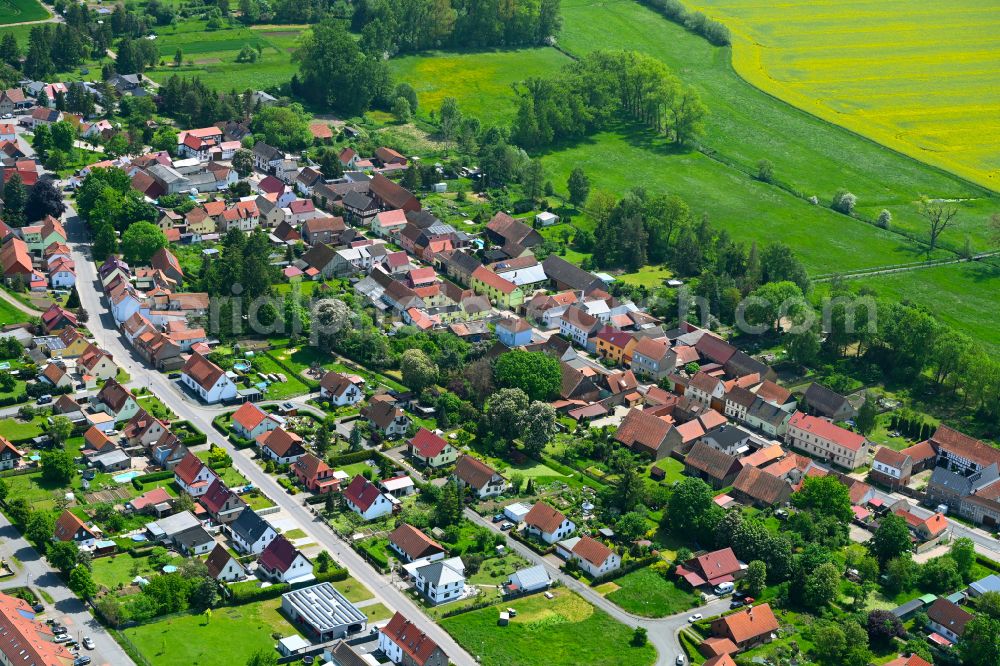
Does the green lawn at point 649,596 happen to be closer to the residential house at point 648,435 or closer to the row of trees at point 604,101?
the residential house at point 648,435

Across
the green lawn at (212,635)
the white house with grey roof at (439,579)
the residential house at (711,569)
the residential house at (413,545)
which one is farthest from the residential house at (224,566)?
the residential house at (711,569)

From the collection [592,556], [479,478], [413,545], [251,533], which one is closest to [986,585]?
[592,556]

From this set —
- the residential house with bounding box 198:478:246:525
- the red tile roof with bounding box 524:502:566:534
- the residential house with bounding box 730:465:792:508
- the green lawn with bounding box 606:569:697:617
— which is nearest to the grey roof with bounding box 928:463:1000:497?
the residential house with bounding box 730:465:792:508

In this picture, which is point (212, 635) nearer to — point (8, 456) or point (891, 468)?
point (8, 456)

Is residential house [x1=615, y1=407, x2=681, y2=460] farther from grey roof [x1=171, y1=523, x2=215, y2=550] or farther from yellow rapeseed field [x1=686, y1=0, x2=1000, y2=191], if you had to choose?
yellow rapeseed field [x1=686, y1=0, x2=1000, y2=191]

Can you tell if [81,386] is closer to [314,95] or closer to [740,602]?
[740,602]

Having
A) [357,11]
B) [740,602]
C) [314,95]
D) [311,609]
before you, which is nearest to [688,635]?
[740,602]
